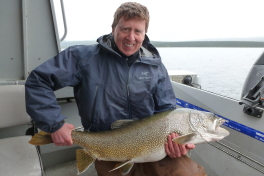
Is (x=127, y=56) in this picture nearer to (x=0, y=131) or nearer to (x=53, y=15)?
(x=53, y=15)

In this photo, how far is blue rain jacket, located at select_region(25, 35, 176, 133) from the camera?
1839 mm

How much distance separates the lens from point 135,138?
2.01 m

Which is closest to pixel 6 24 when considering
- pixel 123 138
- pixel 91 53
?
pixel 91 53

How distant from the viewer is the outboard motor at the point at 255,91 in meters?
2.36

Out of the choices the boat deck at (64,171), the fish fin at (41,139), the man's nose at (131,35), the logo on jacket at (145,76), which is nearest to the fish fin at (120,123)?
the logo on jacket at (145,76)

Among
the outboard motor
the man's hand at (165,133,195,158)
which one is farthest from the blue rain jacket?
the outboard motor

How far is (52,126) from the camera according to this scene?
5.98 feet

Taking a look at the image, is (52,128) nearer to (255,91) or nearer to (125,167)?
(125,167)

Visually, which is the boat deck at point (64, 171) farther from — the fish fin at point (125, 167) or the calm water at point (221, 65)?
the calm water at point (221, 65)

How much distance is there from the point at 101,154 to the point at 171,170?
2.42ft

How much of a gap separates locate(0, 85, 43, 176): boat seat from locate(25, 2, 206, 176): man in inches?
20.8

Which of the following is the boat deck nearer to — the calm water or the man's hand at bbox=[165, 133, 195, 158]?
the man's hand at bbox=[165, 133, 195, 158]

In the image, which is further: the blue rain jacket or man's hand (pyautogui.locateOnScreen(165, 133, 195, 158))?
man's hand (pyautogui.locateOnScreen(165, 133, 195, 158))

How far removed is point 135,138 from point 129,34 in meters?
1.08
